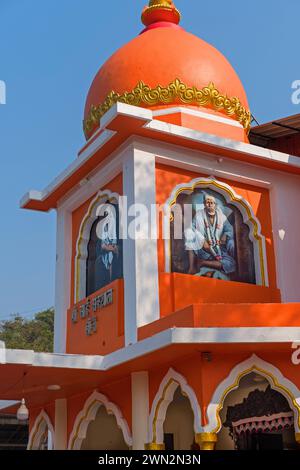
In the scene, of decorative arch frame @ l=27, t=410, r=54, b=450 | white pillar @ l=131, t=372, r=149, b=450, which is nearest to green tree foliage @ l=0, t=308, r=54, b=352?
decorative arch frame @ l=27, t=410, r=54, b=450

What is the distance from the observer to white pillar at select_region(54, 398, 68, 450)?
36.3 feet

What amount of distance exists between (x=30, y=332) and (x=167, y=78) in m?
27.2

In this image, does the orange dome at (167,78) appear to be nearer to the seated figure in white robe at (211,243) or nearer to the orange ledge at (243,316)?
the seated figure in white robe at (211,243)

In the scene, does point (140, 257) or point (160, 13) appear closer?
point (140, 257)

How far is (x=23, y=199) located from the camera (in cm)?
1248

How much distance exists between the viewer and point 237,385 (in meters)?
8.16

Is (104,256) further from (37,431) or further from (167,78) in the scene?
(37,431)

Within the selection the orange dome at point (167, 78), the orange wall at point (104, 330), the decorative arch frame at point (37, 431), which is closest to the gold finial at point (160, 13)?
the orange dome at point (167, 78)

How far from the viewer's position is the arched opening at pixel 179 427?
450 inches

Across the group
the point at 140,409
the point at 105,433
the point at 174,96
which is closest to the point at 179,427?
the point at 105,433

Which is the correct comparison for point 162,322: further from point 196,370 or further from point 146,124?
point 146,124

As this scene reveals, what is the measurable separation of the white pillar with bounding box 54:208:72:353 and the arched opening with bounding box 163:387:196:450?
2136 millimetres

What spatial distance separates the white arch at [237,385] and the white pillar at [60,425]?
153 inches
